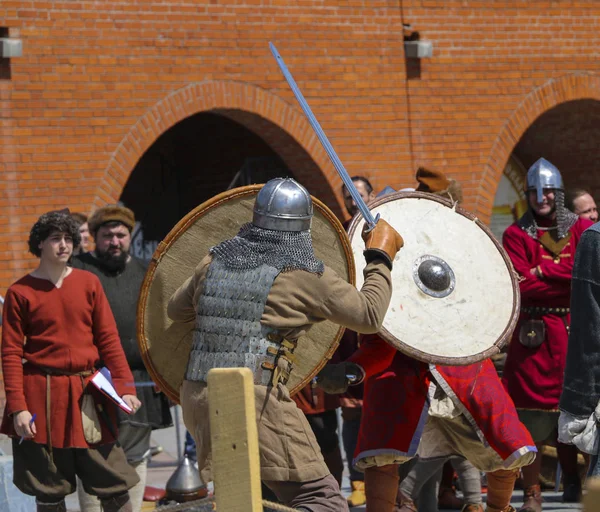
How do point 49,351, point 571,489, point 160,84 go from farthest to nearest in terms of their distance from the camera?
1. point 160,84
2. point 571,489
3. point 49,351

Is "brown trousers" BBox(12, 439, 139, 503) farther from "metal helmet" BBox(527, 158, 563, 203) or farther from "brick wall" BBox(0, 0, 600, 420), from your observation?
"brick wall" BBox(0, 0, 600, 420)

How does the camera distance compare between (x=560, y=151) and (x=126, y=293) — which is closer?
(x=126, y=293)

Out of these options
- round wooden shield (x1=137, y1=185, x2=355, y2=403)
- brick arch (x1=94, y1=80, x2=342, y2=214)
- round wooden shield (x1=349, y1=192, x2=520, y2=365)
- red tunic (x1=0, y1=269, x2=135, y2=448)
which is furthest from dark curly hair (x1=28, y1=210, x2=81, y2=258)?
brick arch (x1=94, y1=80, x2=342, y2=214)

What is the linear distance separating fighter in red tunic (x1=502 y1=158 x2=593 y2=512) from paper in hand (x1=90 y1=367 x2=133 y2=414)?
8.07 ft

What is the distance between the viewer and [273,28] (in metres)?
10.4

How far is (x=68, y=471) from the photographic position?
5750 mm

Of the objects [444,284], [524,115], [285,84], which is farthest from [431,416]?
[524,115]

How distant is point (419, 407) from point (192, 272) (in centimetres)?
141

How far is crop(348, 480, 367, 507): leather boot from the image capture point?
735 centimetres

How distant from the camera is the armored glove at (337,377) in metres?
5.25

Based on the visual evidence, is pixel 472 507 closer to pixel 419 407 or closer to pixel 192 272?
pixel 419 407

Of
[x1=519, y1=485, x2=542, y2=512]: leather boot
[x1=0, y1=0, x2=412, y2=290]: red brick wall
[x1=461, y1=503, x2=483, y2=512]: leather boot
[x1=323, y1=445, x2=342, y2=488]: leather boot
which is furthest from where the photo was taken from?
[x1=0, y1=0, x2=412, y2=290]: red brick wall

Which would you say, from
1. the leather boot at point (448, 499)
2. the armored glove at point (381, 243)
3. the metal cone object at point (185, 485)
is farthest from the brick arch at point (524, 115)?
the armored glove at point (381, 243)

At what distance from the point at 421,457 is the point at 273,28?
5.21 meters
